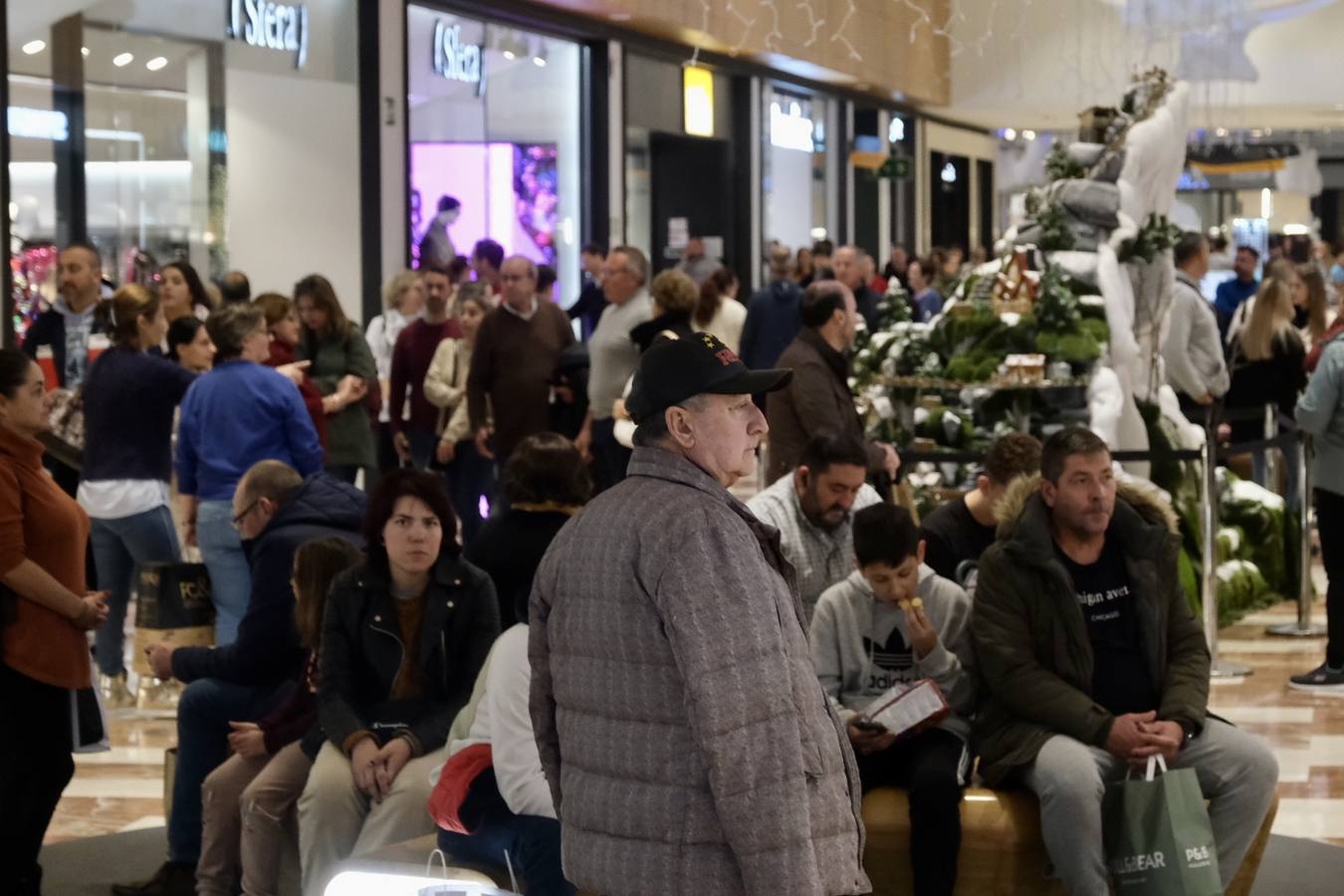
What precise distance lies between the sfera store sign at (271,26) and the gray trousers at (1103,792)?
30.6 ft

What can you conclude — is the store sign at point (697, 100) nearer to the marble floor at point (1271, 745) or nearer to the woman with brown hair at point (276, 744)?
the marble floor at point (1271, 745)

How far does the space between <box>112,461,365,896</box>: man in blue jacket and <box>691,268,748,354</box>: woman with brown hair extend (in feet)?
20.0

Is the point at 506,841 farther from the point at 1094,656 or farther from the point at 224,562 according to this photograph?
the point at 224,562

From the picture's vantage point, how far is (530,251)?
17109 millimetres

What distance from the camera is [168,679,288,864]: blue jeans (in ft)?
17.9

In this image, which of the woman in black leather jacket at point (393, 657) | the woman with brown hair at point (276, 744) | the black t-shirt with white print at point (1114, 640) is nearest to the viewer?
the woman in black leather jacket at point (393, 657)

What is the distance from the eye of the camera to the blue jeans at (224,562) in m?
7.74

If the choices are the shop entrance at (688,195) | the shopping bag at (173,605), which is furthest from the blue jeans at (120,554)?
the shop entrance at (688,195)

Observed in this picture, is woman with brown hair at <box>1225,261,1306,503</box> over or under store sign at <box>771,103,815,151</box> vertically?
under

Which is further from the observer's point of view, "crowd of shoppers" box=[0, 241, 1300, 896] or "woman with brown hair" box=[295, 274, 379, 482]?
"woman with brown hair" box=[295, 274, 379, 482]

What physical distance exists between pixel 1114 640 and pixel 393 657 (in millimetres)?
1762

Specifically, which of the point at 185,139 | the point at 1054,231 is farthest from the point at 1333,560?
the point at 185,139

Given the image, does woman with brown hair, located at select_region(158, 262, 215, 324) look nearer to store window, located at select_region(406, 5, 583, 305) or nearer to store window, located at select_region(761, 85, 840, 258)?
store window, located at select_region(406, 5, 583, 305)

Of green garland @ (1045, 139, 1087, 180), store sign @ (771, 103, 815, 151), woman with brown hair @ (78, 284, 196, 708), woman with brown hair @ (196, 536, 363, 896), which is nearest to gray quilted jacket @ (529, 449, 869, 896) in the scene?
woman with brown hair @ (196, 536, 363, 896)
